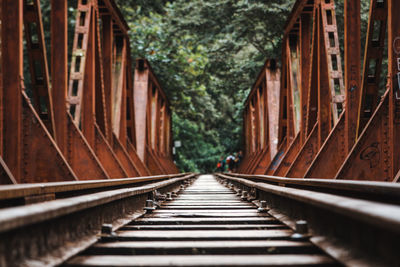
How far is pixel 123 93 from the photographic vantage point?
12.0m

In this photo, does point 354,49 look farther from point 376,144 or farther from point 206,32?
point 206,32

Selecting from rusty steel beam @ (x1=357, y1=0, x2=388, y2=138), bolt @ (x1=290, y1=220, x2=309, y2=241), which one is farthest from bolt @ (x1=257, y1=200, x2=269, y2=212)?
bolt @ (x1=290, y1=220, x2=309, y2=241)

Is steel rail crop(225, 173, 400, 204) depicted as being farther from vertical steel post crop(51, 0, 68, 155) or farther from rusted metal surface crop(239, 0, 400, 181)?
vertical steel post crop(51, 0, 68, 155)

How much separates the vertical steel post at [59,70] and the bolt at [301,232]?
4.52 metres

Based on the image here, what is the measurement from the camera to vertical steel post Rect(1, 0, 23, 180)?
5152 mm

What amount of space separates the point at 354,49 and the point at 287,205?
328 centimetres

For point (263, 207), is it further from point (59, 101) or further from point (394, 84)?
point (59, 101)


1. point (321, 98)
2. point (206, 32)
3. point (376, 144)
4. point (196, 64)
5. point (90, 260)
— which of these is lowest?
point (90, 260)

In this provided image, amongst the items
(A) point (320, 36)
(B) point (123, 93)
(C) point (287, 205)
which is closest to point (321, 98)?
(A) point (320, 36)

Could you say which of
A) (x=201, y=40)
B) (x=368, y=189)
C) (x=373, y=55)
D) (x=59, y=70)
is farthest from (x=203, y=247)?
(x=201, y=40)

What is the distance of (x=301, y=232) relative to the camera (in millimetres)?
3148

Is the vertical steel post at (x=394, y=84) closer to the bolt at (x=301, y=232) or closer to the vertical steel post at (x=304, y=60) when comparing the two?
the bolt at (x=301, y=232)

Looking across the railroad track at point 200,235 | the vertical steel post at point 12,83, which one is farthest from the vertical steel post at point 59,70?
the railroad track at point 200,235

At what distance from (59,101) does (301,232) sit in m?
4.80
